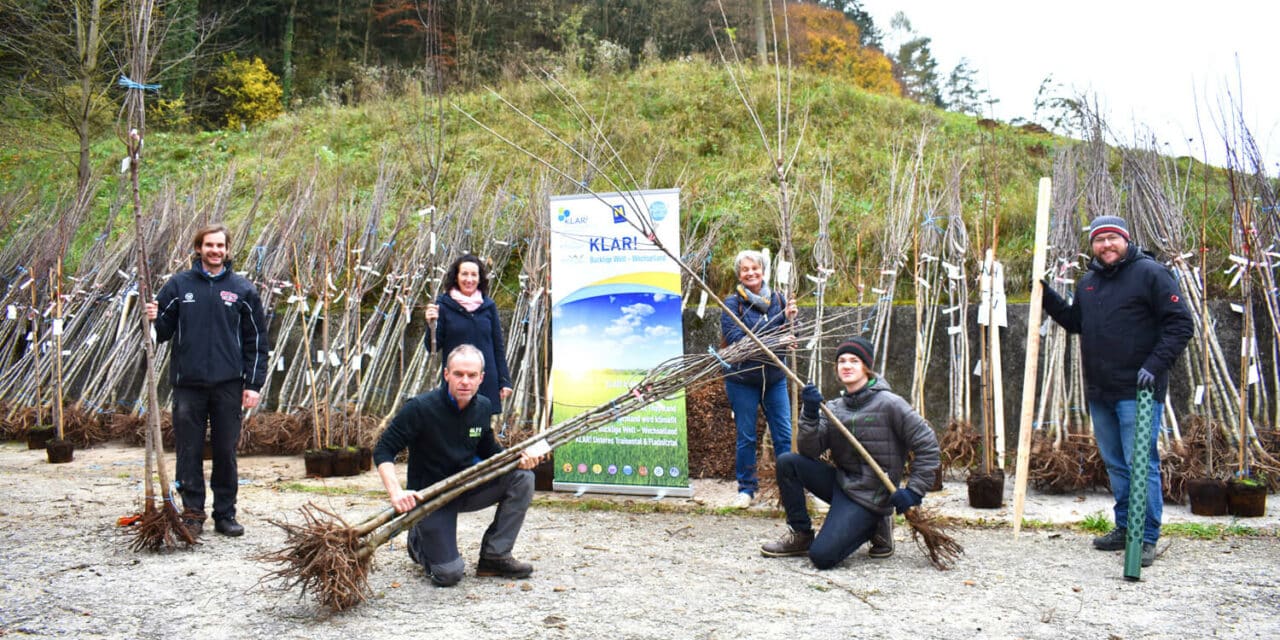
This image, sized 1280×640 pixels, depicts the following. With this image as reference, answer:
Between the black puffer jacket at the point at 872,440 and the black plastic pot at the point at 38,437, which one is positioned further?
the black plastic pot at the point at 38,437

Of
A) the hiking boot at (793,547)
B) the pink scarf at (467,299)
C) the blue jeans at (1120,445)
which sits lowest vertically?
the hiking boot at (793,547)

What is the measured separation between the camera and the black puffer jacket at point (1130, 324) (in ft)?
13.4

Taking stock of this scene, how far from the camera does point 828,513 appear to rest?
13.7 ft

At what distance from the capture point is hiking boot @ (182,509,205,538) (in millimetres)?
4512

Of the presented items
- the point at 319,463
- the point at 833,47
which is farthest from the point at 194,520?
the point at 833,47

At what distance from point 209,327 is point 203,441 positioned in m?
0.60

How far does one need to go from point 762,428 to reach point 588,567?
111 inches

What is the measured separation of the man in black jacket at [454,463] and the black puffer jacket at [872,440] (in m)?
1.32

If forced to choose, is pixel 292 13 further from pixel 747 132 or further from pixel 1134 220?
pixel 1134 220

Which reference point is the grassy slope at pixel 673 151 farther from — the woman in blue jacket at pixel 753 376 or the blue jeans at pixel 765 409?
the blue jeans at pixel 765 409

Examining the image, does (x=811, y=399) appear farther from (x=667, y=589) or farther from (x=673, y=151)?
(x=673, y=151)

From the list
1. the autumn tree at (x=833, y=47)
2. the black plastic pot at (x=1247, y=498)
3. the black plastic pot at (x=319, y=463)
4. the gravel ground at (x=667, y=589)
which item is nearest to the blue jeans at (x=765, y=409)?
the gravel ground at (x=667, y=589)

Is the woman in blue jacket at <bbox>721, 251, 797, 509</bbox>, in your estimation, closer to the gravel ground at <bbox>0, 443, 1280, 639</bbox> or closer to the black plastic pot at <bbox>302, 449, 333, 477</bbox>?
the gravel ground at <bbox>0, 443, 1280, 639</bbox>

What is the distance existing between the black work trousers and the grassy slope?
3.85m
